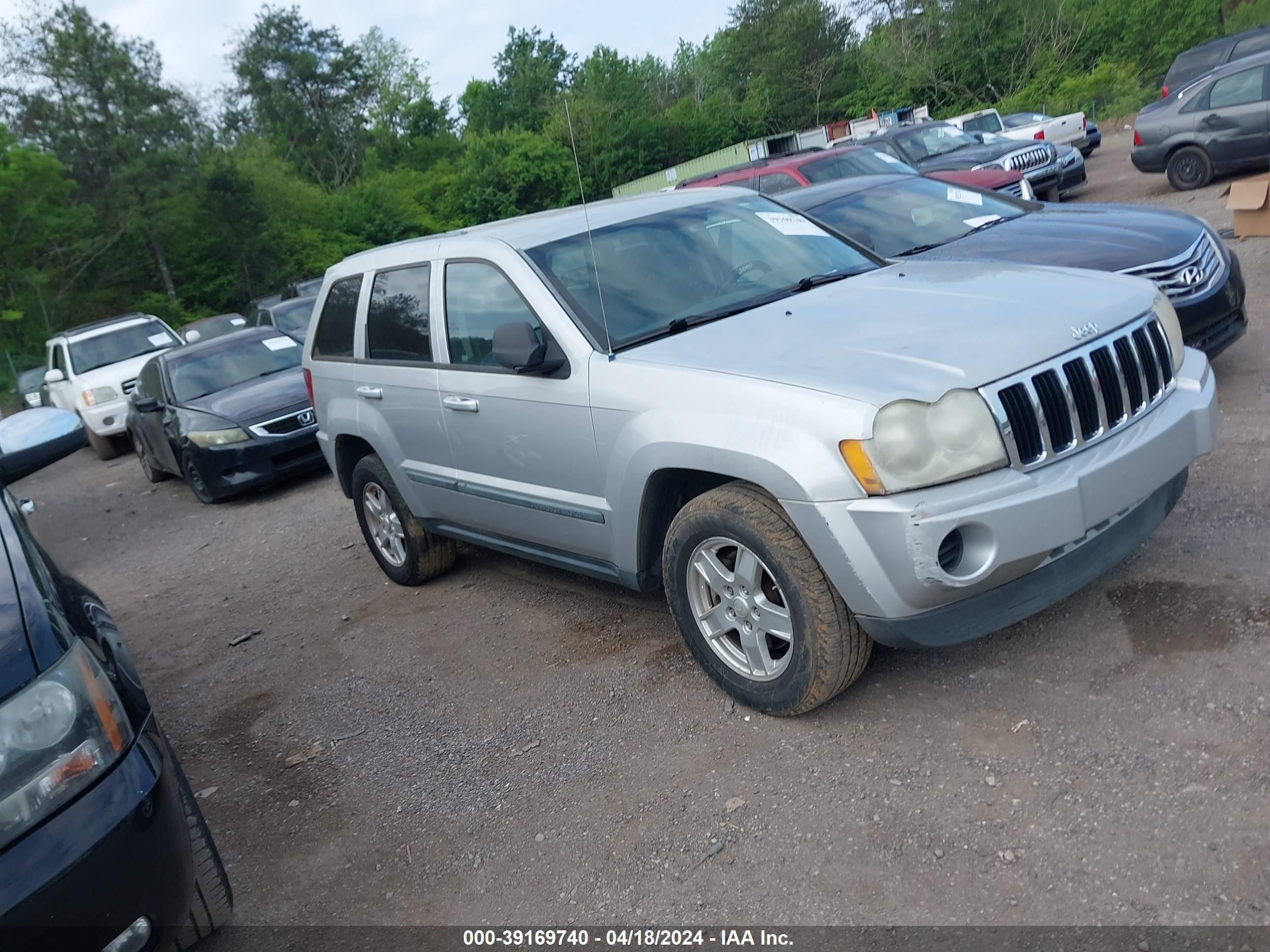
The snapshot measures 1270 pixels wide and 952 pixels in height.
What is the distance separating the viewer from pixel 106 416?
48.0 feet

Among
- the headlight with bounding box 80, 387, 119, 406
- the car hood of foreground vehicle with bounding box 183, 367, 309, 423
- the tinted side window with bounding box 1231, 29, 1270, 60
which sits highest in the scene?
the tinted side window with bounding box 1231, 29, 1270, 60

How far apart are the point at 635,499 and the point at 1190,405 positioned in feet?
6.41

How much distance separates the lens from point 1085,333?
3637 millimetres

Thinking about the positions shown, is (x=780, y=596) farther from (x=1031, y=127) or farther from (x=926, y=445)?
(x=1031, y=127)

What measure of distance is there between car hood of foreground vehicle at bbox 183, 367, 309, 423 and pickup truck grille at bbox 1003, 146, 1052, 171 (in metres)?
9.50

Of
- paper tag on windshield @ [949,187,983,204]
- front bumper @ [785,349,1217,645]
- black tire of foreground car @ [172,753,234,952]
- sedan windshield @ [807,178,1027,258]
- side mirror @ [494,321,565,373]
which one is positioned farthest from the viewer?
paper tag on windshield @ [949,187,983,204]

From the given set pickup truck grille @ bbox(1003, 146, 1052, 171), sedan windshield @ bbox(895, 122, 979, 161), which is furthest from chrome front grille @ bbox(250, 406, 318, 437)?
sedan windshield @ bbox(895, 122, 979, 161)

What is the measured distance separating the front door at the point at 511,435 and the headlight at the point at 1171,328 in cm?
211

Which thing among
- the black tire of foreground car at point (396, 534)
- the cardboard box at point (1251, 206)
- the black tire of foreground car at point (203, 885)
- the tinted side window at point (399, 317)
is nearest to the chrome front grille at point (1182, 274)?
the tinted side window at point (399, 317)

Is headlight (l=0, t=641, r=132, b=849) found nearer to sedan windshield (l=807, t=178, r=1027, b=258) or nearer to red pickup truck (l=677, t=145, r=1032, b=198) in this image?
sedan windshield (l=807, t=178, r=1027, b=258)

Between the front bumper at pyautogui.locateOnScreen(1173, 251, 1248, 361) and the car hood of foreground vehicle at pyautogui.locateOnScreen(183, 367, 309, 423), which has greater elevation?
the car hood of foreground vehicle at pyautogui.locateOnScreen(183, 367, 309, 423)

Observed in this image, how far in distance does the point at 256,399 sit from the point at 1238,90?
1231cm

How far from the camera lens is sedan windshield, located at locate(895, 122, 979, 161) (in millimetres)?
16000

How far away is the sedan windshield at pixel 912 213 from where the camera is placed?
7270mm
